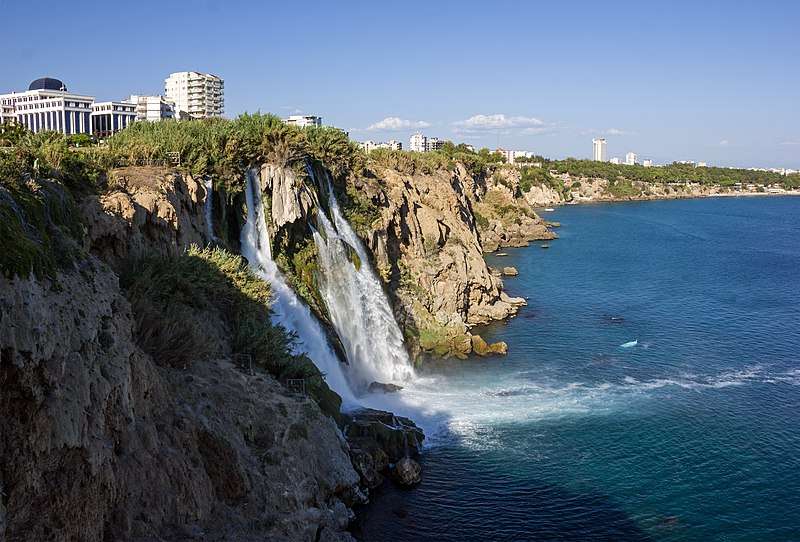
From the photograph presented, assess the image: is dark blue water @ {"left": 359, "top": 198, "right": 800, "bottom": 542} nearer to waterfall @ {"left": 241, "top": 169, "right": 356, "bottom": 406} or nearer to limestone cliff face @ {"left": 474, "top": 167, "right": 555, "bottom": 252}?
waterfall @ {"left": 241, "top": 169, "right": 356, "bottom": 406}

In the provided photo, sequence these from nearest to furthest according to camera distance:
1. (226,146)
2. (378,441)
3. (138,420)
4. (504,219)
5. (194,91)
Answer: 1. (138,420)
2. (378,441)
3. (226,146)
4. (504,219)
5. (194,91)

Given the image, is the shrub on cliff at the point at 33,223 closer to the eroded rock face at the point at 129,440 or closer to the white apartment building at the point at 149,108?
the eroded rock face at the point at 129,440

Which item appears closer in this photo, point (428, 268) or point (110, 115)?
point (428, 268)

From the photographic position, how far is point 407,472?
A: 21781 millimetres

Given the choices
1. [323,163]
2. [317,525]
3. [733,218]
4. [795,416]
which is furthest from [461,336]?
[733,218]

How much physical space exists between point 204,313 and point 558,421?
548 inches

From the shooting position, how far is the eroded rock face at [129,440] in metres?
10.8

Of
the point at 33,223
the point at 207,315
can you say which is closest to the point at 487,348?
the point at 207,315

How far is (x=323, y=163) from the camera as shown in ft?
119

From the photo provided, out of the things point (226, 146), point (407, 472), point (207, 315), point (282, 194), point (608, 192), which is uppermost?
point (608, 192)

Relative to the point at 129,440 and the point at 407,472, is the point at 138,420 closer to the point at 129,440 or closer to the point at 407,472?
the point at 129,440

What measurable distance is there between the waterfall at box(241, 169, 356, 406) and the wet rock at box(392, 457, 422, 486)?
4.72 metres

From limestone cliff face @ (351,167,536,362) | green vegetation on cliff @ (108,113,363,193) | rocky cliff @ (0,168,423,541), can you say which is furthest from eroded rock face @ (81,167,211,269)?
limestone cliff face @ (351,167,536,362)

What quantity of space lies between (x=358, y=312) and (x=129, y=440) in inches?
782
